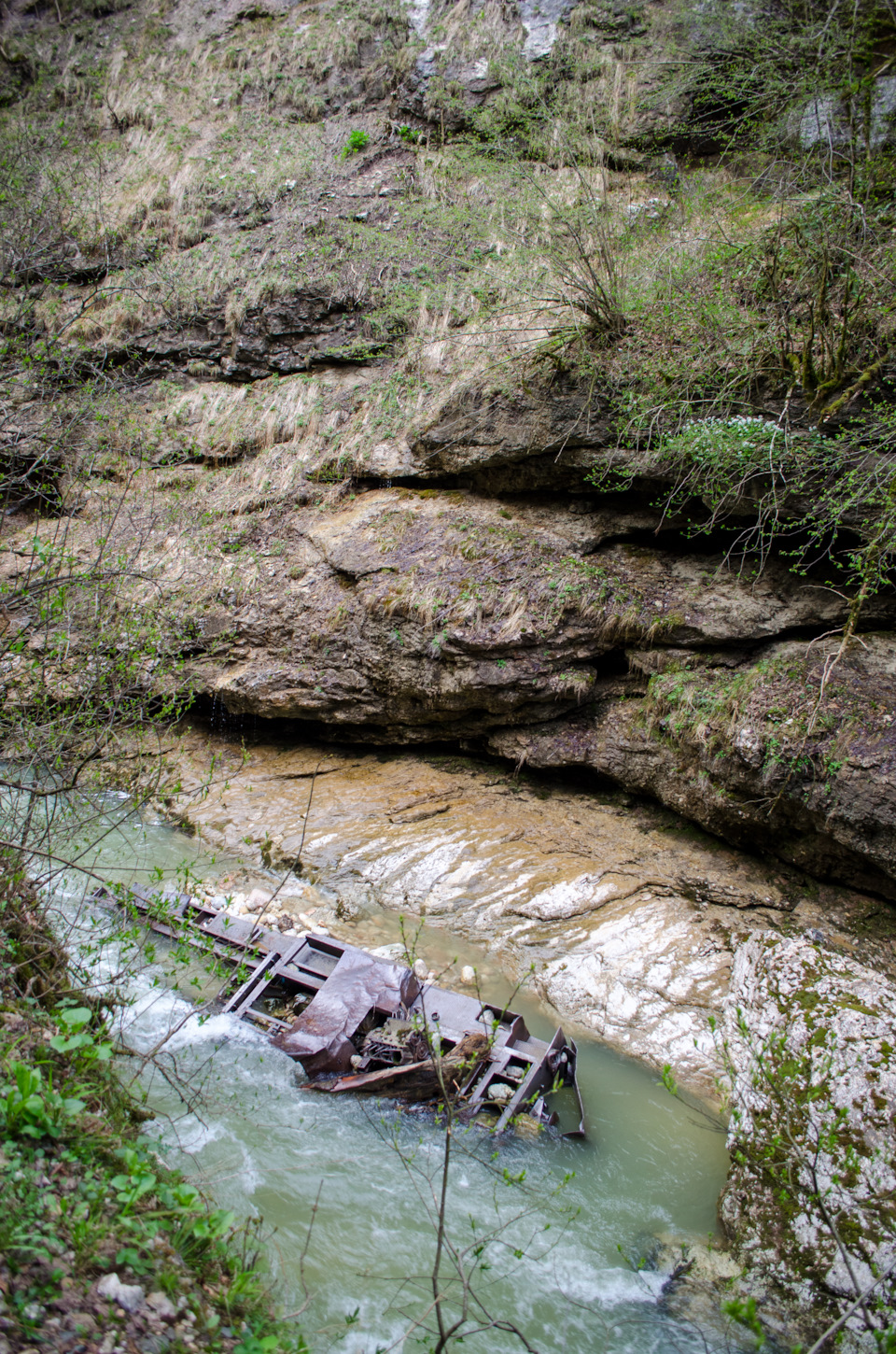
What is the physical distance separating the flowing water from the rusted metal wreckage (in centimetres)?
15

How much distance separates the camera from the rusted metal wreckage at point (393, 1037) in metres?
3.96

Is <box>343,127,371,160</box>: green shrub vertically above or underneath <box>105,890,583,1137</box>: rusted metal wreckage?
above

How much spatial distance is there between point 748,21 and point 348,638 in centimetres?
997

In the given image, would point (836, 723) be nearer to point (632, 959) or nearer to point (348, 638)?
point (632, 959)

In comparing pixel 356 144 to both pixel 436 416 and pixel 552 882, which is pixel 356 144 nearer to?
pixel 436 416

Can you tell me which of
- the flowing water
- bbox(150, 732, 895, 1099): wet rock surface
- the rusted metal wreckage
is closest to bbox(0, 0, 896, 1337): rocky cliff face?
bbox(150, 732, 895, 1099): wet rock surface

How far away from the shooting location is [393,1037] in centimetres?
420

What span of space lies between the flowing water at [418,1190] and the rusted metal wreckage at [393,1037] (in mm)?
151

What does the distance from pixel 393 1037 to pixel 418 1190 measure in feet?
3.03

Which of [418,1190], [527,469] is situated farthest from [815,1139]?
[527,469]

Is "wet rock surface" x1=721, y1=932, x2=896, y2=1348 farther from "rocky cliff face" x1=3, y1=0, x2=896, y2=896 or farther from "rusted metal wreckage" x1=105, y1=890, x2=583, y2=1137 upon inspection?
"rocky cliff face" x1=3, y1=0, x2=896, y2=896

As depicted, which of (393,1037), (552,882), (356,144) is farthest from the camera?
(356,144)

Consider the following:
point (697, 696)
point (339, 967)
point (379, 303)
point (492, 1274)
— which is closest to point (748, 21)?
point (379, 303)

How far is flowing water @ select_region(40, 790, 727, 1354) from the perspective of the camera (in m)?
2.90
